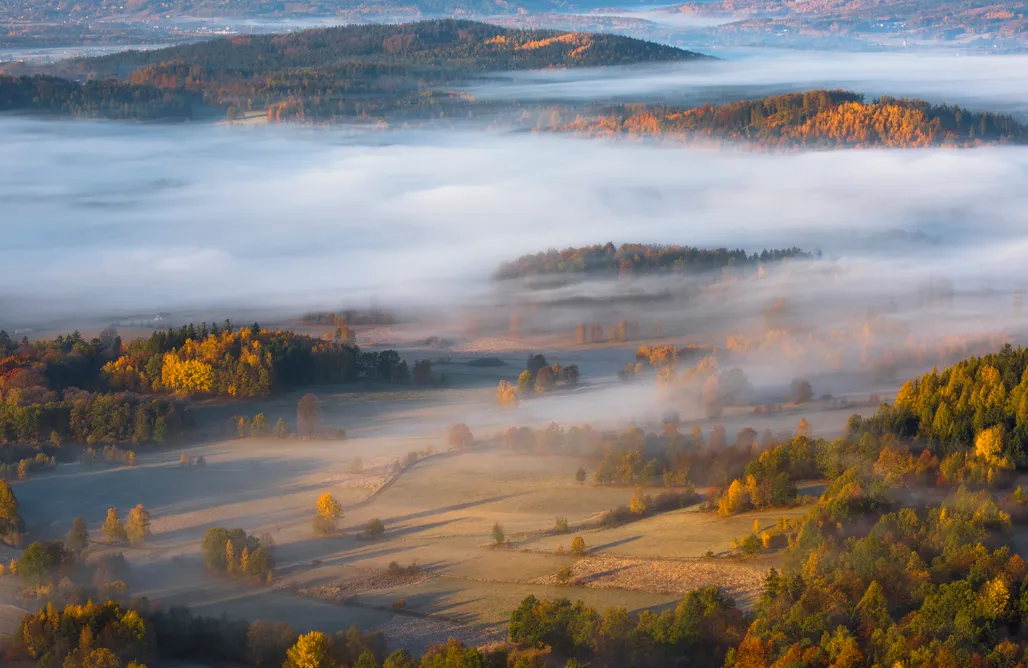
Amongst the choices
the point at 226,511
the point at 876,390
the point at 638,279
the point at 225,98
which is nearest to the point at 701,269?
the point at 638,279

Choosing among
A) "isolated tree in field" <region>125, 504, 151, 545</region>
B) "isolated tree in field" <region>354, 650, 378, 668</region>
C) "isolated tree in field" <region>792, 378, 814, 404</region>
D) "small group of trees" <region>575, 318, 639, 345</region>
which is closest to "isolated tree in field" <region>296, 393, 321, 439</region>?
"isolated tree in field" <region>125, 504, 151, 545</region>

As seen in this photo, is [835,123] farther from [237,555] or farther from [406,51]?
[237,555]

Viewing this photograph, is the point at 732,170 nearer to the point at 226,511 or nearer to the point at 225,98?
the point at 225,98

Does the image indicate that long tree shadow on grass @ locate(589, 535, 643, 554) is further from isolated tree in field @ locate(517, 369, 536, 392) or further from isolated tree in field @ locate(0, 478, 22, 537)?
isolated tree in field @ locate(517, 369, 536, 392)

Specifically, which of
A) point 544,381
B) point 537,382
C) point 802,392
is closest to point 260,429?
point 537,382

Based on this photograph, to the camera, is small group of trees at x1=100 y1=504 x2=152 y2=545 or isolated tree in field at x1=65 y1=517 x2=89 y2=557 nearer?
isolated tree in field at x1=65 y1=517 x2=89 y2=557

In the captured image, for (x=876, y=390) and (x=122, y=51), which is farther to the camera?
(x=122, y=51)

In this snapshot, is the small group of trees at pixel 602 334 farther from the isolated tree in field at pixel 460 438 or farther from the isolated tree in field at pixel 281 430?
the isolated tree in field at pixel 281 430
